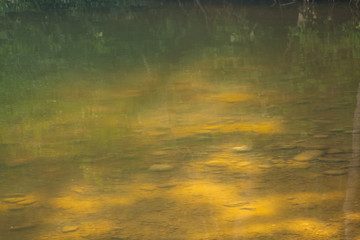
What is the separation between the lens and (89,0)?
24.4 m

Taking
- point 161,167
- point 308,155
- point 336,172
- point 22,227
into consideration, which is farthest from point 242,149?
point 22,227

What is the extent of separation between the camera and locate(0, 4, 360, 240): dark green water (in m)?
3.72

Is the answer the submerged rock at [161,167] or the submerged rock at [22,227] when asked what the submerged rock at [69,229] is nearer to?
the submerged rock at [22,227]

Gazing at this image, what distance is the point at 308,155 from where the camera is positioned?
4820 millimetres

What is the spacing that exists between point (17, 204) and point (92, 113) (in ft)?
8.23

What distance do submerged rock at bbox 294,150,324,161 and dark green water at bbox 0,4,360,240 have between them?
0.02 m

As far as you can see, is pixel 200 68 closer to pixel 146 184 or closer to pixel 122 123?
pixel 122 123

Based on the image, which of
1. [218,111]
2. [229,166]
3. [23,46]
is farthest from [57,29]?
[229,166]

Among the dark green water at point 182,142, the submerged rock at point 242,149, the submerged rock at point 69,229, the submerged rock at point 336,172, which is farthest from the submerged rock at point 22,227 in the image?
the submerged rock at point 336,172

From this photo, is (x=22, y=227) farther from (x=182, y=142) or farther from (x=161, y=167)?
(x=182, y=142)

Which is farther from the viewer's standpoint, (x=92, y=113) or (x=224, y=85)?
(x=224, y=85)

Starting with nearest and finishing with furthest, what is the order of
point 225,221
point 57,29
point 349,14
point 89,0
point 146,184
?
point 225,221 → point 146,184 → point 57,29 → point 349,14 → point 89,0

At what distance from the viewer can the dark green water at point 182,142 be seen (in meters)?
3.72

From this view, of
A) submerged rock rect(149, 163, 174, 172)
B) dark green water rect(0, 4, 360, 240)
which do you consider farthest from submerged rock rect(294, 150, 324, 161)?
submerged rock rect(149, 163, 174, 172)
